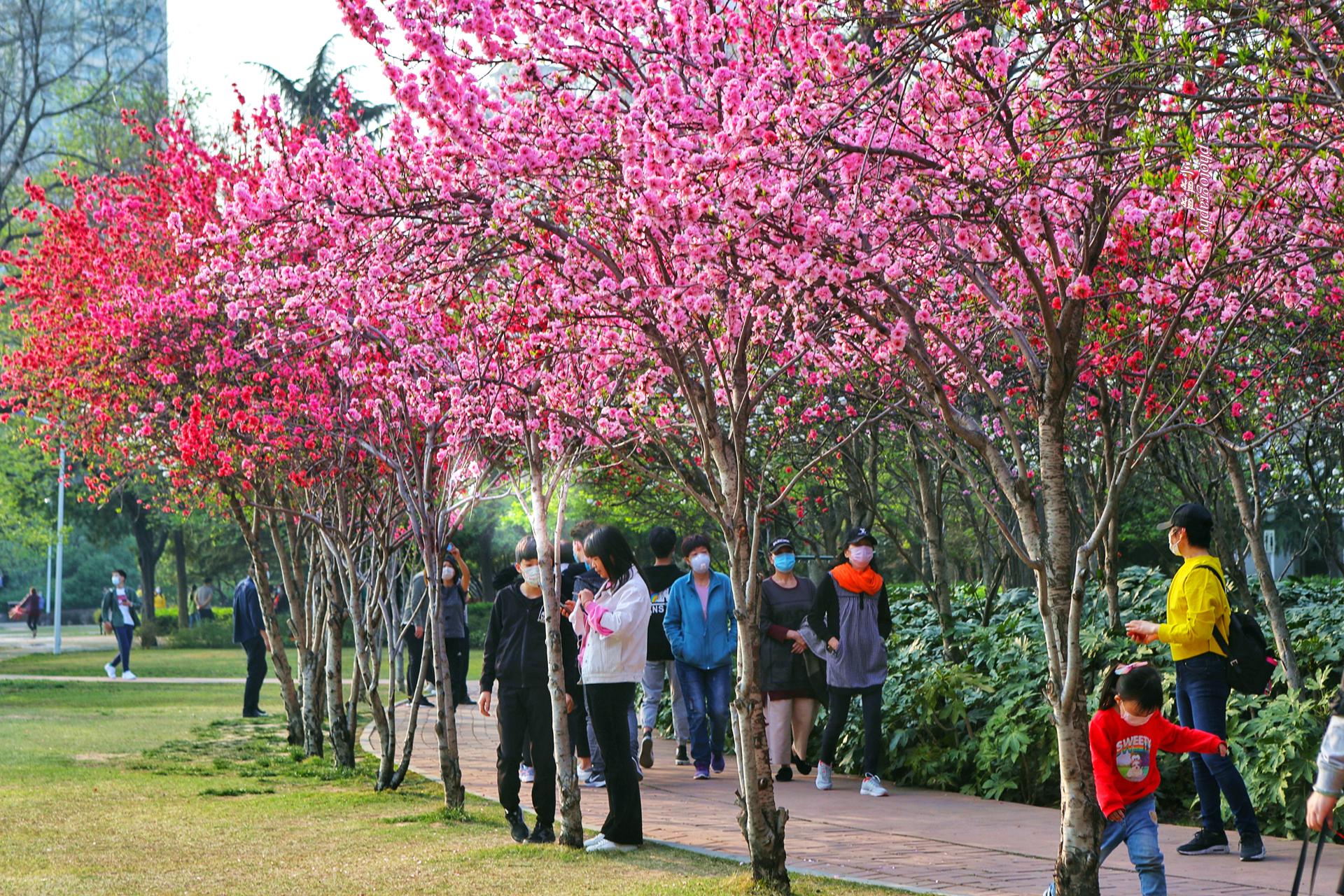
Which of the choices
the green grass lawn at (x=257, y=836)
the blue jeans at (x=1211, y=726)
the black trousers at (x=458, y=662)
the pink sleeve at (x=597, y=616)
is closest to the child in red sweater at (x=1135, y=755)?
the green grass lawn at (x=257, y=836)

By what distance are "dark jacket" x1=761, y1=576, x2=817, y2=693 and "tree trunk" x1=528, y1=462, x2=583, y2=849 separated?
2778 millimetres

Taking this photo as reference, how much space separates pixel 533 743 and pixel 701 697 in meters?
2.75

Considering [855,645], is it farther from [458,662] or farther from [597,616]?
[458,662]

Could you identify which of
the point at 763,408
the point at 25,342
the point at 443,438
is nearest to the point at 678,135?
the point at 443,438

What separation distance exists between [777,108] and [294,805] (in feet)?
20.5

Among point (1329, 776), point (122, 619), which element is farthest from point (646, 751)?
point (122, 619)

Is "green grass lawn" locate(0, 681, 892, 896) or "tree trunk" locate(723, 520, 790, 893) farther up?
"tree trunk" locate(723, 520, 790, 893)

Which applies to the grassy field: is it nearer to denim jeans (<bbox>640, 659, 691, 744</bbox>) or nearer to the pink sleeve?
denim jeans (<bbox>640, 659, 691, 744</bbox>)

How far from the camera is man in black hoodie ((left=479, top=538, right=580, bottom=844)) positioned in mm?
7871

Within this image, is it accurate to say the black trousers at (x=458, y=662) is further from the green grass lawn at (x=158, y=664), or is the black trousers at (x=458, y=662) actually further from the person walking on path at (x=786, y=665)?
the person walking on path at (x=786, y=665)

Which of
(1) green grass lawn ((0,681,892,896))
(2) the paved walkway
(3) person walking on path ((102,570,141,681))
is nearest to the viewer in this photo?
(2) the paved walkway

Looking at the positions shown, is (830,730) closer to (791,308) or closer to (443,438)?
(443,438)

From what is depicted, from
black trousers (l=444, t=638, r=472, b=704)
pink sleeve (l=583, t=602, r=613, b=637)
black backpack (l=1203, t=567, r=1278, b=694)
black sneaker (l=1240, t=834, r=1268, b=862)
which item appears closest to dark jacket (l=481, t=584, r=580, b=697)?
pink sleeve (l=583, t=602, r=613, b=637)

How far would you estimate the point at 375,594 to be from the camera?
35.1 feet
